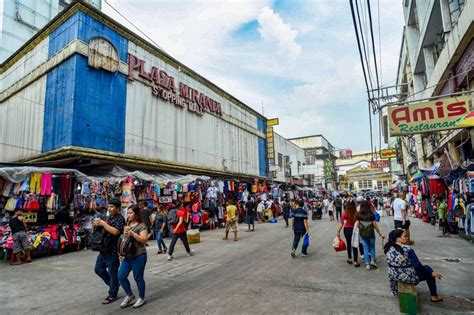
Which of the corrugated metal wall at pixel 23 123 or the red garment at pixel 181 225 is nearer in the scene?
the red garment at pixel 181 225

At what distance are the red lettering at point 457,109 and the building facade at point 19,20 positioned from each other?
104ft

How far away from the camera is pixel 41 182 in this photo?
9.73 m

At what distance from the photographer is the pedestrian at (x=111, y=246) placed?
4.83 meters

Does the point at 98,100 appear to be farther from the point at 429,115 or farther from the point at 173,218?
the point at 429,115

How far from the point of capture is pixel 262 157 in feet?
92.4

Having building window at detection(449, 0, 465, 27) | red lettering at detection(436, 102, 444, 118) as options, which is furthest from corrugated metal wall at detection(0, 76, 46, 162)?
building window at detection(449, 0, 465, 27)

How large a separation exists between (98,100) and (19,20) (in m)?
21.6

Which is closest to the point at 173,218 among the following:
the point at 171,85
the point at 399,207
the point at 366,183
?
the point at 399,207

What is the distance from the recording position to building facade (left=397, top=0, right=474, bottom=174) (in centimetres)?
995

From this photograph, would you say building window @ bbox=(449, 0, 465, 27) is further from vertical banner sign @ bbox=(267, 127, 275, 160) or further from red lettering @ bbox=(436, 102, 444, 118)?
vertical banner sign @ bbox=(267, 127, 275, 160)

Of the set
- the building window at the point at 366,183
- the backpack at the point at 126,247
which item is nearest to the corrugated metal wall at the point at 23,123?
the backpack at the point at 126,247

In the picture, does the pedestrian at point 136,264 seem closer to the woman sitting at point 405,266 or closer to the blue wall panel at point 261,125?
the woman sitting at point 405,266

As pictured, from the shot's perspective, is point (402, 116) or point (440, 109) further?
point (402, 116)

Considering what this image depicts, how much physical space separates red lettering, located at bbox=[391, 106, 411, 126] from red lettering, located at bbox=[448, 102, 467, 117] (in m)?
0.99
